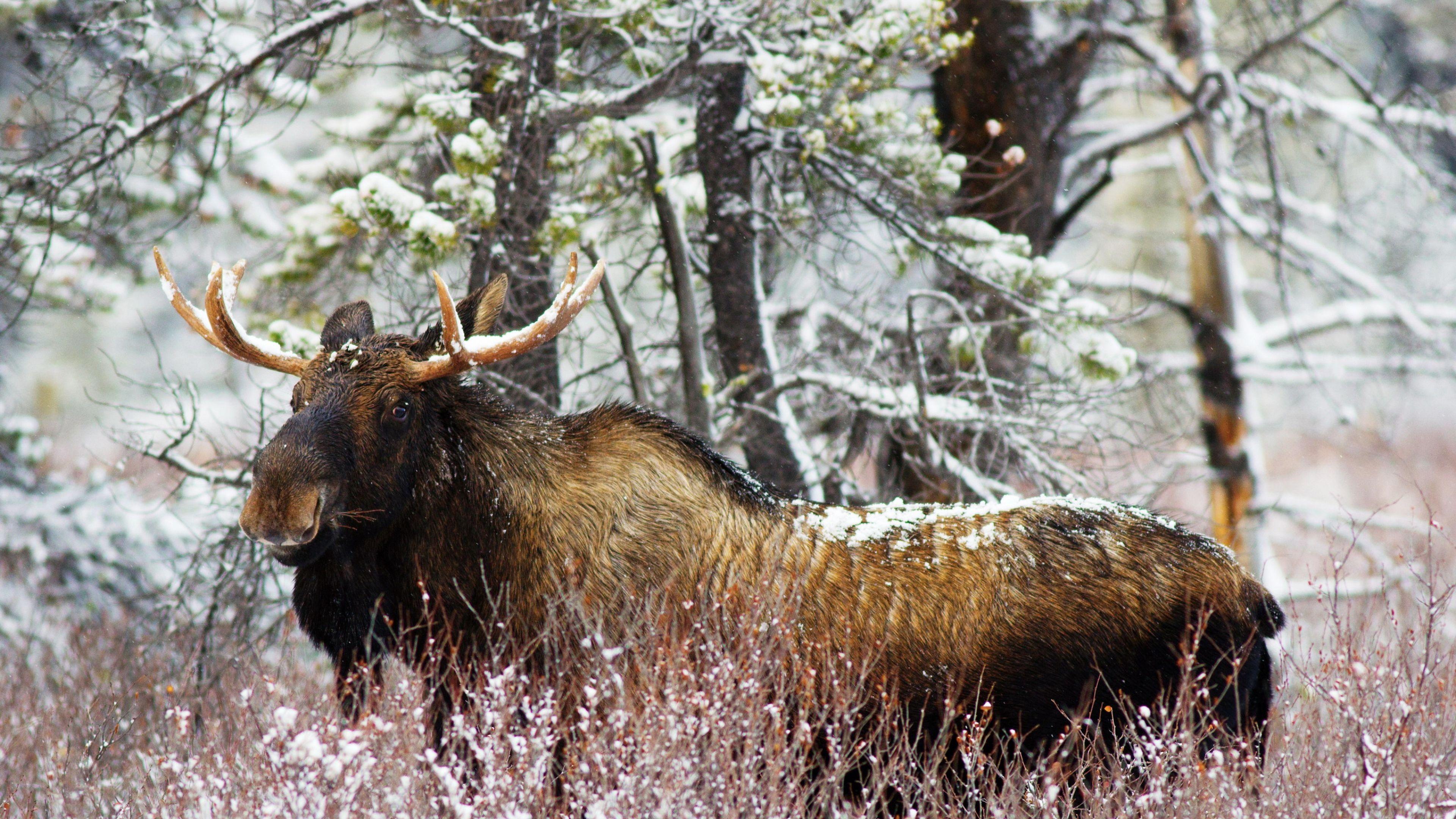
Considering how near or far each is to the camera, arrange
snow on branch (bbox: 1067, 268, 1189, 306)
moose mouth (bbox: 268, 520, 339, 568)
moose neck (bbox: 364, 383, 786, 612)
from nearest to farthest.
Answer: moose mouth (bbox: 268, 520, 339, 568)
moose neck (bbox: 364, 383, 786, 612)
snow on branch (bbox: 1067, 268, 1189, 306)

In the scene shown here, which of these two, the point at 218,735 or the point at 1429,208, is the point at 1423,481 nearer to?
the point at 1429,208

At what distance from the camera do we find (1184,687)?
11.1 ft

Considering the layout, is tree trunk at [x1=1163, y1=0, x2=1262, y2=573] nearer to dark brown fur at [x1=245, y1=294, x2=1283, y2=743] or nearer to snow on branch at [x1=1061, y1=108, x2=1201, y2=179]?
snow on branch at [x1=1061, y1=108, x2=1201, y2=179]

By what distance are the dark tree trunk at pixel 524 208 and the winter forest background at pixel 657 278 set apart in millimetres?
28

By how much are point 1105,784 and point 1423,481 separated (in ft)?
66.5

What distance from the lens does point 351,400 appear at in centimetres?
411

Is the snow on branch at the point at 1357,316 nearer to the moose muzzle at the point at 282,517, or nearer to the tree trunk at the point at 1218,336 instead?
the tree trunk at the point at 1218,336

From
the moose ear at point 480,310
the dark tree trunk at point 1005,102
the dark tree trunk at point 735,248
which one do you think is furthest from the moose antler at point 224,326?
the dark tree trunk at point 1005,102

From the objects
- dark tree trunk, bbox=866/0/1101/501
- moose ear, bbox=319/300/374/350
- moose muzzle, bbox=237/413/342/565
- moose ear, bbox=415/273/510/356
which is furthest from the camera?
dark tree trunk, bbox=866/0/1101/501

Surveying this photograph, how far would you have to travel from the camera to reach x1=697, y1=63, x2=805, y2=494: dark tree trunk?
657cm

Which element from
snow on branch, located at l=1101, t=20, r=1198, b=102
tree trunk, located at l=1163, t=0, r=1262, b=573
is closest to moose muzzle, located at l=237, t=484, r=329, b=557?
snow on branch, located at l=1101, t=20, r=1198, b=102

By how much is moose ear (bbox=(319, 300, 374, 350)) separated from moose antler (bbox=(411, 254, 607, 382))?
0.34m

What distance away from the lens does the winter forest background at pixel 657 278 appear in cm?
382

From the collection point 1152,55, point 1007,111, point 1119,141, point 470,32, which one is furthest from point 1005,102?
point 470,32
